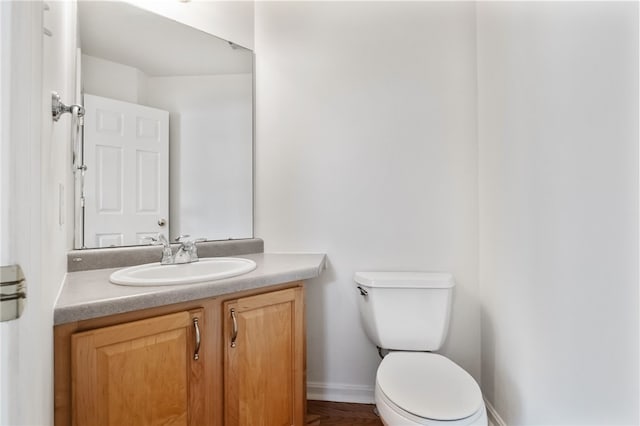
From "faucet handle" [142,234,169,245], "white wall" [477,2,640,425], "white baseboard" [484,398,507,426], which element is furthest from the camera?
"white baseboard" [484,398,507,426]

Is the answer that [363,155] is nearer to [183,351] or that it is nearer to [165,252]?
[165,252]

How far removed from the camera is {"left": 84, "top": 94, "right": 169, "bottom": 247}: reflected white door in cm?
131

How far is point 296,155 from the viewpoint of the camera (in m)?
1.79

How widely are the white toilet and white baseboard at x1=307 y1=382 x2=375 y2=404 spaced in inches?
15.1

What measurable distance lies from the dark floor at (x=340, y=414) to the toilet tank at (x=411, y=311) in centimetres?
42

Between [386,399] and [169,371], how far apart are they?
2.41ft

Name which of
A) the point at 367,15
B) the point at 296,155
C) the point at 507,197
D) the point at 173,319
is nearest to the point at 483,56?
the point at 367,15

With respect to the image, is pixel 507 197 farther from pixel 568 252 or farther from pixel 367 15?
pixel 367 15

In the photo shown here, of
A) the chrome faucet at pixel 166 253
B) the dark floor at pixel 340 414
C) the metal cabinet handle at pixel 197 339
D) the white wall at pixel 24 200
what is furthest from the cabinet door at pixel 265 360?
the white wall at pixel 24 200

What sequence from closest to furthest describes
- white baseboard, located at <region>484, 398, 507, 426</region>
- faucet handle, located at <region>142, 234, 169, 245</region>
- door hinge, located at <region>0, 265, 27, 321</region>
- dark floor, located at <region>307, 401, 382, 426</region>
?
door hinge, located at <region>0, 265, 27, 321</region> → faucet handle, located at <region>142, 234, 169, 245</region> → white baseboard, located at <region>484, 398, 507, 426</region> → dark floor, located at <region>307, 401, 382, 426</region>

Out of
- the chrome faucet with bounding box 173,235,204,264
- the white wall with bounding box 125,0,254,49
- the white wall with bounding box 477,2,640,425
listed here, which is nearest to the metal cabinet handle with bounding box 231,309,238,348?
the chrome faucet with bounding box 173,235,204,264

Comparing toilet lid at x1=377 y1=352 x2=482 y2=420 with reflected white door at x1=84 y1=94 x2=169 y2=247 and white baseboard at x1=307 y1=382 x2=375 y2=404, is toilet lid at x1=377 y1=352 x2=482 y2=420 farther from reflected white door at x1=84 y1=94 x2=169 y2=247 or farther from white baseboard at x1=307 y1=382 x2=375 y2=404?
reflected white door at x1=84 y1=94 x2=169 y2=247

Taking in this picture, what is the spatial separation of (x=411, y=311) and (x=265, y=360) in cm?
73

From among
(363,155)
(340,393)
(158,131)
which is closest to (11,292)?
(158,131)
